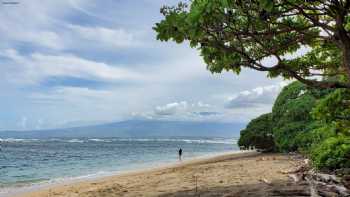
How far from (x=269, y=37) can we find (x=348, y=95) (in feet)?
Answer: 7.42

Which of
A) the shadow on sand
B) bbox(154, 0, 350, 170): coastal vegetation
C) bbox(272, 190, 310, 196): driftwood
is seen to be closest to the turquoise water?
the shadow on sand

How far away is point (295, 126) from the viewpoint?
30.2 meters

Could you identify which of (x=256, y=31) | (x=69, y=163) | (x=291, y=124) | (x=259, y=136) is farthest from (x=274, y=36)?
(x=69, y=163)

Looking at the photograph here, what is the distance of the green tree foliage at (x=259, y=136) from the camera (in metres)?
40.5

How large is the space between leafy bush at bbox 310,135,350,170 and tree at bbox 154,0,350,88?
5.43 metres

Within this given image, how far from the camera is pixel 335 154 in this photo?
14.5 metres

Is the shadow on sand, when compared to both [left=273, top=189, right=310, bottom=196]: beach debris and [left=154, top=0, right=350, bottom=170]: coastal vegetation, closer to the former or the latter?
[left=273, top=189, right=310, bottom=196]: beach debris

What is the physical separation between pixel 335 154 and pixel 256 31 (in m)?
8.02

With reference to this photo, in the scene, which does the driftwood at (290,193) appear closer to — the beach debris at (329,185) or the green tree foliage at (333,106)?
the beach debris at (329,185)

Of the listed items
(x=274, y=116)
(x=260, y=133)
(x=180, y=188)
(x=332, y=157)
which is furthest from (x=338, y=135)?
(x=260, y=133)

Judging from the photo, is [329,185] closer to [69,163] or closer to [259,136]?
[259,136]

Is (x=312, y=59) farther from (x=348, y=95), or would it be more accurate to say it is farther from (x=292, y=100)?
(x=292, y=100)

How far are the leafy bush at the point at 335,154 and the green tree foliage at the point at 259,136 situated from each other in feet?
82.4

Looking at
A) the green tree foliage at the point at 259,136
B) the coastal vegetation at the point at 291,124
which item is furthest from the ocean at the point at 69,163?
the coastal vegetation at the point at 291,124
